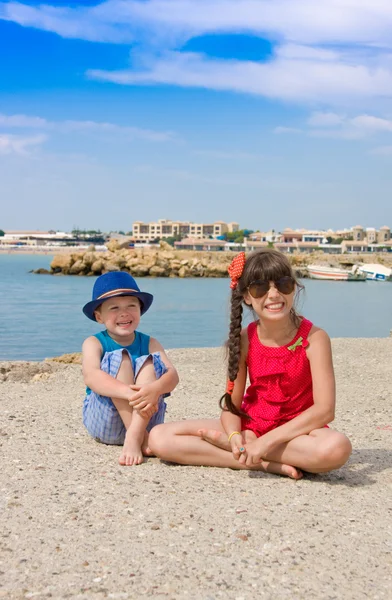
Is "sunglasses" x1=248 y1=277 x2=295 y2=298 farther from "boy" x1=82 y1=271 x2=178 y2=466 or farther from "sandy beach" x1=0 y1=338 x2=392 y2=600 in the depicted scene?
"sandy beach" x1=0 y1=338 x2=392 y2=600

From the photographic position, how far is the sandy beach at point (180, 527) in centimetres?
258

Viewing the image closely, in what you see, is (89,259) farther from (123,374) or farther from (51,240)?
(51,240)

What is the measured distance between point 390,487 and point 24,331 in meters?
16.5

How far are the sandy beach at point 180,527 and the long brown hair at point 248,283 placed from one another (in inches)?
23.6

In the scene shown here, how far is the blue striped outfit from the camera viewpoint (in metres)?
4.27

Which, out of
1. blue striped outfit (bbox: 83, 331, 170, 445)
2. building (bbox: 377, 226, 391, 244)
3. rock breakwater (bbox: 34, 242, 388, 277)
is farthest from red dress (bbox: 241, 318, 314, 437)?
building (bbox: 377, 226, 391, 244)

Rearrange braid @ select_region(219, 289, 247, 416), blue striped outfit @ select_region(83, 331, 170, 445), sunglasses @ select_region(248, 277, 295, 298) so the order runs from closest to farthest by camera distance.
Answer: sunglasses @ select_region(248, 277, 295, 298) < braid @ select_region(219, 289, 247, 416) < blue striped outfit @ select_region(83, 331, 170, 445)

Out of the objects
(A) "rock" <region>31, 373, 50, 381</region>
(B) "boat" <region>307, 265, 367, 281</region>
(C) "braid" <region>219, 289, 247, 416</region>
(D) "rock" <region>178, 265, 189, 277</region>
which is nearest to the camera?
(C) "braid" <region>219, 289, 247, 416</region>

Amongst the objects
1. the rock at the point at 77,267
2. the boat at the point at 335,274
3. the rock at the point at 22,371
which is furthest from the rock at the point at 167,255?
the rock at the point at 22,371

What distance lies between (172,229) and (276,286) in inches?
6381

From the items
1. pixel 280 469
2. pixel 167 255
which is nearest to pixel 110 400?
pixel 280 469

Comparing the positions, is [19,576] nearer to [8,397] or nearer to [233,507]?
[233,507]

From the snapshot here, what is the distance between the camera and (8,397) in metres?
6.79

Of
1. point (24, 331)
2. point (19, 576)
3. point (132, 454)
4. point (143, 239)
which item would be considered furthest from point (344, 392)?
point (143, 239)
